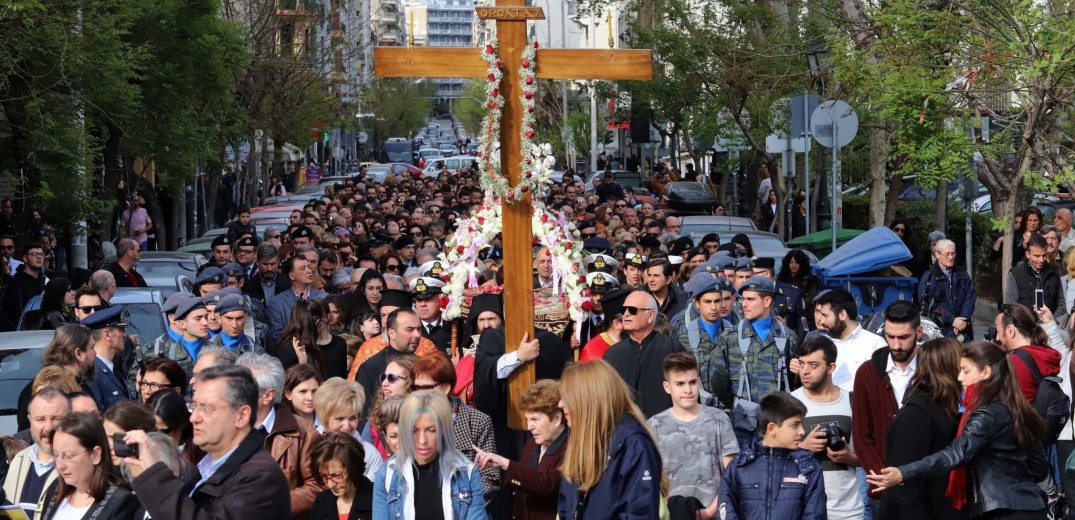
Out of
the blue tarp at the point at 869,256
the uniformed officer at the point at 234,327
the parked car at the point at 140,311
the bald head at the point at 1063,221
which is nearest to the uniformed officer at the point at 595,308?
the uniformed officer at the point at 234,327

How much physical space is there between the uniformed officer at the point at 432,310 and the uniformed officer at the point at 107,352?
78.1 inches

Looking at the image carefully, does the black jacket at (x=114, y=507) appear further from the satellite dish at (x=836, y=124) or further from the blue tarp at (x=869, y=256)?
the satellite dish at (x=836, y=124)

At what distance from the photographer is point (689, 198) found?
39781mm

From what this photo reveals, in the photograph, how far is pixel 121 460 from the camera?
5.95 meters

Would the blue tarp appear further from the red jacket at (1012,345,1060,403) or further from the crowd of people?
the red jacket at (1012,345,1060,403)

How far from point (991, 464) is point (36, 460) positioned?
4.51 m

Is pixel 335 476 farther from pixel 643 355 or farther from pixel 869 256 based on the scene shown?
pixel 869 256

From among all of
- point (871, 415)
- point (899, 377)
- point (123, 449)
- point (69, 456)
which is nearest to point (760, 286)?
point (899, 377)

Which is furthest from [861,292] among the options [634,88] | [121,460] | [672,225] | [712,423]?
[634,88]

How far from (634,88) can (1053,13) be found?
69.7 feet

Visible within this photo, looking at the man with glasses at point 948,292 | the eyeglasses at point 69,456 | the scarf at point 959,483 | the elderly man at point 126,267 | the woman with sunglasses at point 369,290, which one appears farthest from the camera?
the elderly man at point 126,267

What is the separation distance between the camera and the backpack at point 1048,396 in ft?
29.3

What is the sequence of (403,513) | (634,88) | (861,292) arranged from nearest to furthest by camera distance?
(403,513), (861,292), (634,88)

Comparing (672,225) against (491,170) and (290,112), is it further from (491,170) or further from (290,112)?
(290,112)
